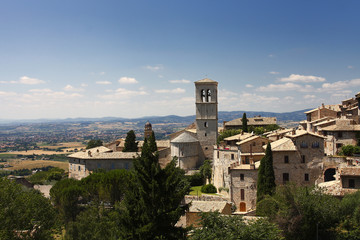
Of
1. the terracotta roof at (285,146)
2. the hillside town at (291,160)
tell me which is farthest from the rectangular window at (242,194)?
the terracotta roof at (285,146)

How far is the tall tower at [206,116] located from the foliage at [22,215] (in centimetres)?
3593

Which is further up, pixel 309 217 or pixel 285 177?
pixel 285 177

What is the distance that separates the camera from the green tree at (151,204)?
18.4 m

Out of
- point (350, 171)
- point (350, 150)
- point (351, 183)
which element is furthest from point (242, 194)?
point (350, 150)

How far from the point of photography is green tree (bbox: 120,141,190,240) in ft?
60.5

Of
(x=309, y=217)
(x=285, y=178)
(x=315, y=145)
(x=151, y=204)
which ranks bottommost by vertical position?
(x=309, y=217)

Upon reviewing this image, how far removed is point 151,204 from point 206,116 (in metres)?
41.4

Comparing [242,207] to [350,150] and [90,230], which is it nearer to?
[350,150]

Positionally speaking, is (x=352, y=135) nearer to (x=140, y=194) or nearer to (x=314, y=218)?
(x=314, y=218)

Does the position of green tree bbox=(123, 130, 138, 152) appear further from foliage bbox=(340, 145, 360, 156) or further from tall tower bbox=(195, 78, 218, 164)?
foliage bbox=(340, 145, 360, 156)

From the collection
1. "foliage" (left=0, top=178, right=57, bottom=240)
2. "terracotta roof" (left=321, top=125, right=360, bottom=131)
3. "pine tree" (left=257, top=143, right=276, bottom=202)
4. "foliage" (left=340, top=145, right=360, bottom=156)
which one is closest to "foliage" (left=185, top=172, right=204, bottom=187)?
"pine tree" (left=257, top=143, right=276, bottom=202)

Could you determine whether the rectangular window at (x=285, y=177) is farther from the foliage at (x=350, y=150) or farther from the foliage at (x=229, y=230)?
the foliage at (x=229, y=230)

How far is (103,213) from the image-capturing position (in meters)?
34.4

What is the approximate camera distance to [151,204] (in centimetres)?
1891
